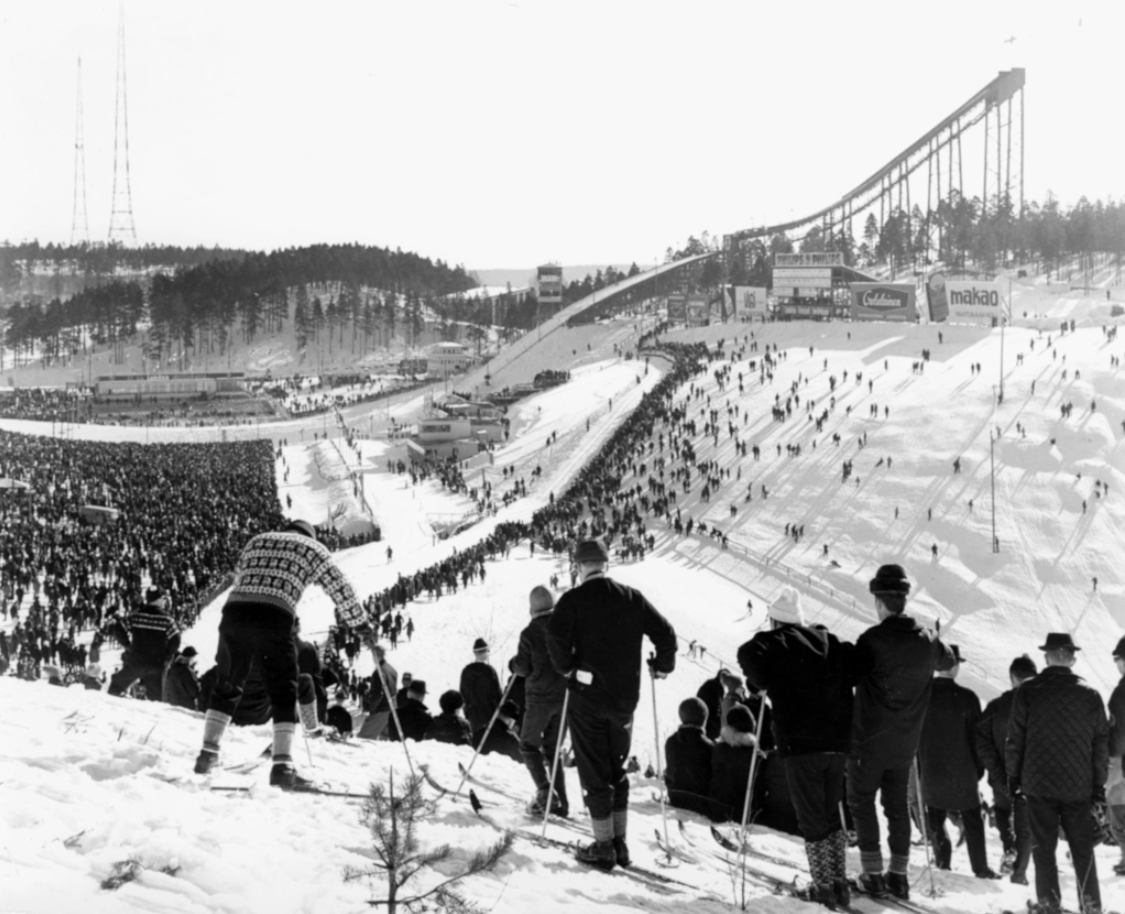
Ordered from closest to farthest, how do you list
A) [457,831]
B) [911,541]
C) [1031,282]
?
[457,831] < [911,541] < [1031,282]

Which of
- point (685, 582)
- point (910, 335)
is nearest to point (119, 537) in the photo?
point (685, 582)

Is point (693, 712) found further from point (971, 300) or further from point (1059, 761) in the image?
point (971, 300)

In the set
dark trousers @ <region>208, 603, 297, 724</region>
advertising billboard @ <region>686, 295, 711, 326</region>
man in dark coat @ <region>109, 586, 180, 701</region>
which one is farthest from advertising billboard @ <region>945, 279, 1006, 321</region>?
dark trousers @ <region>208, 603, 297, 724</region>

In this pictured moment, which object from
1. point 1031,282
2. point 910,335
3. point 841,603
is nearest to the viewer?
point 841,603

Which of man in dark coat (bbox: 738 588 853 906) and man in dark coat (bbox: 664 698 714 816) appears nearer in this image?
man in dark coat (bbox: 738 588 853 906)

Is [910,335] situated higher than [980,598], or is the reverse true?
[910,335]

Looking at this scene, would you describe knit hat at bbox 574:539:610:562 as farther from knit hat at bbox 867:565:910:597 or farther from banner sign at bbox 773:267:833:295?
banner sign at bbox 773:267:833:295

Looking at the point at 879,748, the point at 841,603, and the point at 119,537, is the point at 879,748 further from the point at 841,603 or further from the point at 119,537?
the point at 119,537
